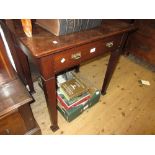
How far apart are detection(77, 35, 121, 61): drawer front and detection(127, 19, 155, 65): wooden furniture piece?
0.93 m

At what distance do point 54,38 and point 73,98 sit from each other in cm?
60

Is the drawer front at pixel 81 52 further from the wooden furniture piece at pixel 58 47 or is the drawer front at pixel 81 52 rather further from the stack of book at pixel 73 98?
the stack of book at pixel 73 98

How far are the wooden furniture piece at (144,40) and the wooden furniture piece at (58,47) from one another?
91 centimetres

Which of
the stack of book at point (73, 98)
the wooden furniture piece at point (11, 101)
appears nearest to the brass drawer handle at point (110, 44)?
the stack of book at point (73, 98)

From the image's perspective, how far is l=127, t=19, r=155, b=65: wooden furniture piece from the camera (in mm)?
1727

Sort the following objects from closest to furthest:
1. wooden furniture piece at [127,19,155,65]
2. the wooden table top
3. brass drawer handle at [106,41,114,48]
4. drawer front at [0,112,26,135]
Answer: the wooden table top → drawer front at [0,112,26,135] → brass drawer handle at [106,41,114,48] → wooden furniture piece at [127,19,155,65]

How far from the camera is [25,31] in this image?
0.74m

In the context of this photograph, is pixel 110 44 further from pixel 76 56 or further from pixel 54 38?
pixel 54 38

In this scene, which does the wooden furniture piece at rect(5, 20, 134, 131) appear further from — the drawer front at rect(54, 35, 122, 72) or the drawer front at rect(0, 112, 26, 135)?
the drawer front at rect(0, 112, 26, 135)

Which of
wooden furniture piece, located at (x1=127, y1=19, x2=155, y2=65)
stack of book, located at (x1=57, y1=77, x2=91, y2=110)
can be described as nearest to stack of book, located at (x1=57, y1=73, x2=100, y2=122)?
stack of book, located at (x1=57, y1=77, x2=91, y2=110)

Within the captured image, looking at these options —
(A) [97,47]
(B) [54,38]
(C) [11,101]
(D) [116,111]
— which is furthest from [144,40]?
(C) [11,101]
